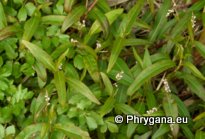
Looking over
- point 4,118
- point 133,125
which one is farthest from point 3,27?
point 133,125

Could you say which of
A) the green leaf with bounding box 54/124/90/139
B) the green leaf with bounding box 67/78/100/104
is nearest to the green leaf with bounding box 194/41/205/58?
the green leaf with bounding box 67/78/100/104

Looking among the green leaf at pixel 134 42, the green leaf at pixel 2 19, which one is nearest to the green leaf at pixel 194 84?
the green leaf at pixel 134 42

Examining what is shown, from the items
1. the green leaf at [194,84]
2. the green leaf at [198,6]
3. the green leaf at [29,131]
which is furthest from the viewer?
the green leaf at [198,6]

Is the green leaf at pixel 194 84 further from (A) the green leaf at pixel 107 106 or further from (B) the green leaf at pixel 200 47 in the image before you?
(A) the green leaf at pixel 107 106

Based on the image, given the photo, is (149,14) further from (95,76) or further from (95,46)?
(95,76)

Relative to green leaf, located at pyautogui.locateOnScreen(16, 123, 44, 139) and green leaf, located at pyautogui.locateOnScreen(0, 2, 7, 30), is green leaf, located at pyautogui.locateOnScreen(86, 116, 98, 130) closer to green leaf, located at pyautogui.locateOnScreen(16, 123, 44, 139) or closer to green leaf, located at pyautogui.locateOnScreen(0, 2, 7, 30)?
green leaf, located at pyautogui.locateOnScreen(16, 123, 44, 139)

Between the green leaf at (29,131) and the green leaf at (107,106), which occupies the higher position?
the green leaf at (107,106)
